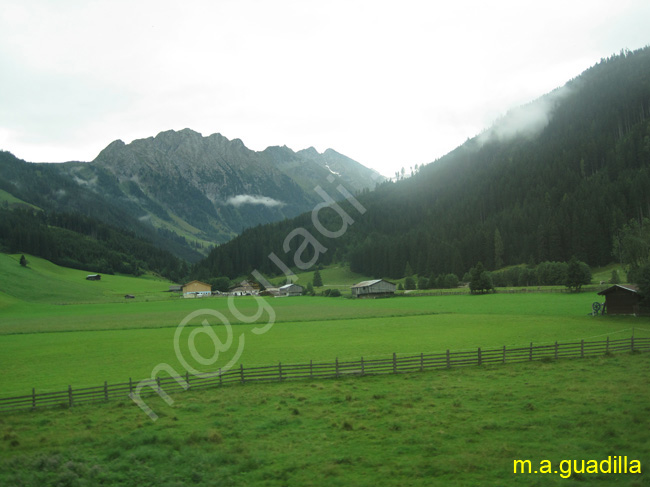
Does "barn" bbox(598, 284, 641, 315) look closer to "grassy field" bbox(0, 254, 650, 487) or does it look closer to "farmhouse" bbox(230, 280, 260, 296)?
"grassy field" bbox(0, 254, 650, 487)

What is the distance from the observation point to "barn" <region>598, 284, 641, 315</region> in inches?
2153

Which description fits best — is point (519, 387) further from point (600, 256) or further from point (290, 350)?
point (600, 256)

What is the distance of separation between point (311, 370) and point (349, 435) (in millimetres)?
12307

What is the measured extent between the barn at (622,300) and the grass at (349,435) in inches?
1350

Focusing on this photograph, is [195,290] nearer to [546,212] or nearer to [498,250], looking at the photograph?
[498,250]

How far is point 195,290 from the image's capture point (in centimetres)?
14862

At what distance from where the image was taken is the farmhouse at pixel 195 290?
477 feet

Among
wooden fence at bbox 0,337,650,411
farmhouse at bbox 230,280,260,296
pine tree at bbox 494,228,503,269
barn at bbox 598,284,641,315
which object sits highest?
pine tree at bbox 494,228,503,269

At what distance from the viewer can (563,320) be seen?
173ft

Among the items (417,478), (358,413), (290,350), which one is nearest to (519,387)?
(358,413)

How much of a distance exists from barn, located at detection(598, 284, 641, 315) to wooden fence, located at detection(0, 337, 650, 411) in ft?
71.1

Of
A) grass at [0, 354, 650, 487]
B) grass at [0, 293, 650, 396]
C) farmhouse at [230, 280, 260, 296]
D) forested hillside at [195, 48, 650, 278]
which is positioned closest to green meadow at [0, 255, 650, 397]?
grass at [0, 293, 650, 396]

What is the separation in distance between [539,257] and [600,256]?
17.0m

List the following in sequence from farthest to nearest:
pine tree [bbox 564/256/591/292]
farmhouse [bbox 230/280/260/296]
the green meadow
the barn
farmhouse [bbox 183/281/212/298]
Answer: farmhouse [bbox 230/280/260/296] < farmhouse [bbox 183/281/212/298] < pine tree [bbox 564/256/591/292] < the barn < the green meadow
